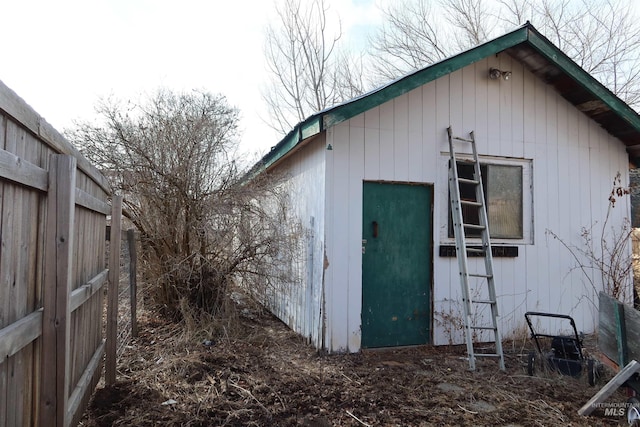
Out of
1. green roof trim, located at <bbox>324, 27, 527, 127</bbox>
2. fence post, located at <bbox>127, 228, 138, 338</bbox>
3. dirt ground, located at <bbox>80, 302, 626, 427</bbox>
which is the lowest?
dirt ground, located at <bbox>80, 302, 626, 427</bbox>

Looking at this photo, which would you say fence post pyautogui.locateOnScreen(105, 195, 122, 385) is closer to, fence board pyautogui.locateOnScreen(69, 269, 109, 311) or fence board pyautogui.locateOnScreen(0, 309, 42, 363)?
fence board pyautogui.locateOnScreen(69, 269, 109, 311)

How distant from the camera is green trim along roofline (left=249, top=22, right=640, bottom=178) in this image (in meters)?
Answer: 5.15

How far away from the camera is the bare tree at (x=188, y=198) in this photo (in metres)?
6.21

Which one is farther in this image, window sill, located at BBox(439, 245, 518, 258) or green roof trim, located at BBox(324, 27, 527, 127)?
window sill, located at BBox(439, 245, 518, 258)

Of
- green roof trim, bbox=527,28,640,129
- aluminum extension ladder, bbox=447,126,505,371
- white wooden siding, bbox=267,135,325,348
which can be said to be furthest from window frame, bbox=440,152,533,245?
white wooden siding, bbox=267,135,325,348

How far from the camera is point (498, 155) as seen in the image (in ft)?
20.8

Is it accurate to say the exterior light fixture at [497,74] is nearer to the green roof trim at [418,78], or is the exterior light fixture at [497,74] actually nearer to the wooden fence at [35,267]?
the green roof trim at [418,78]

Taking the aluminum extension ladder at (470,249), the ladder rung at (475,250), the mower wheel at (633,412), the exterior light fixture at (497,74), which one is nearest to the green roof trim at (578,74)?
the exterior light fixture at (497,74)

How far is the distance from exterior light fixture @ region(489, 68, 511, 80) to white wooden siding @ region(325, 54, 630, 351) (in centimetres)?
9

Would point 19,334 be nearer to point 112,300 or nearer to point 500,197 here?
point 112,300

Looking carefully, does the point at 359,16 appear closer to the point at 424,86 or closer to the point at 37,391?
the point at 424,86

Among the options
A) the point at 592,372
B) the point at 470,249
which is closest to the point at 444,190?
the point at 470,249

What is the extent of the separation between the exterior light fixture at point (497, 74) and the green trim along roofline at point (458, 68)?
1.35ft

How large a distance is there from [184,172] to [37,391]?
4.37 metres
